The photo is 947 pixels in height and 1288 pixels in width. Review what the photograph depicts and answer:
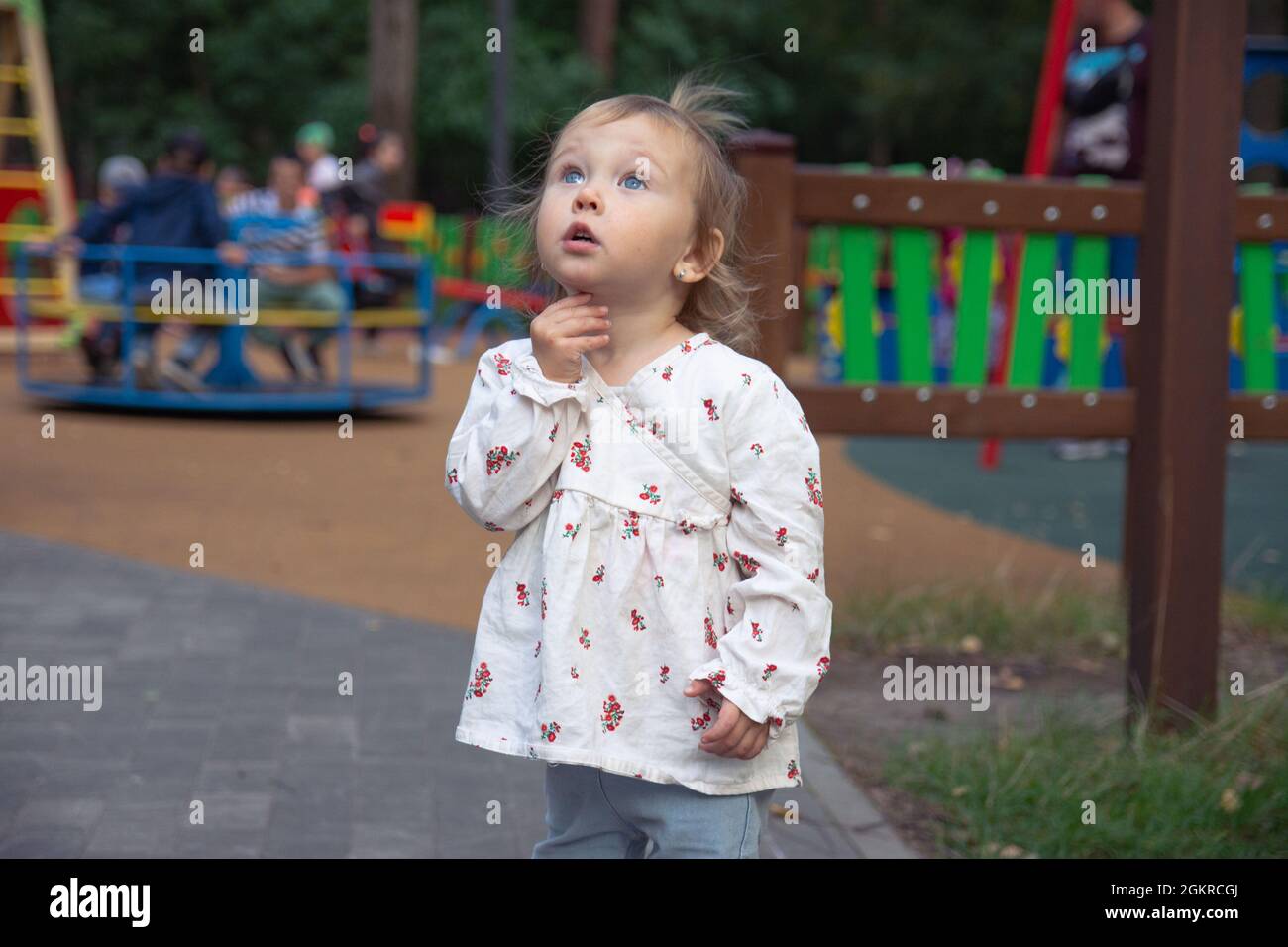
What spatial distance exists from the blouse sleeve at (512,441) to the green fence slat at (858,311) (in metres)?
2.76

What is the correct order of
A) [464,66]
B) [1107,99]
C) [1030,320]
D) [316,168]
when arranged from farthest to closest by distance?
1. [464,66]
2. [316,168]
3. [1107,99]
4. [1030,320]

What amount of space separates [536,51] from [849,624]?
24.8m

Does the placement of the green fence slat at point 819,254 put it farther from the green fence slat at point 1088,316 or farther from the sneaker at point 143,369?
the green fence slat at point 1088,316

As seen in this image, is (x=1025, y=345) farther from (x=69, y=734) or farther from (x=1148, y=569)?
(x=69, y=734)

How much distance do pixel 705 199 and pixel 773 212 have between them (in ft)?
7.23

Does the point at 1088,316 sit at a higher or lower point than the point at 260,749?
higher

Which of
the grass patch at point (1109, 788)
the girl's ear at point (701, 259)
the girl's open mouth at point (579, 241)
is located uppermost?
the girl's open mouth at point (579, 241)

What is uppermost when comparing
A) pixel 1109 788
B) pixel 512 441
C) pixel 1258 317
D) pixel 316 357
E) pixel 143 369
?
pixel 512 441

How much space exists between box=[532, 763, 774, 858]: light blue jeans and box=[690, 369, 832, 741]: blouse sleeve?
0.15m

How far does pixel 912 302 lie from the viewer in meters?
5.29

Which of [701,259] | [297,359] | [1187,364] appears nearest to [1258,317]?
[1187,364]

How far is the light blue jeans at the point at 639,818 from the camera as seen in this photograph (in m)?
2.52

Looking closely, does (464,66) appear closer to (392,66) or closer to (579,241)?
(392,66)

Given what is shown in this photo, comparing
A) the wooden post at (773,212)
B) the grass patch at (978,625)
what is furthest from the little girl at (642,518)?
the grass patch at (978,625)
